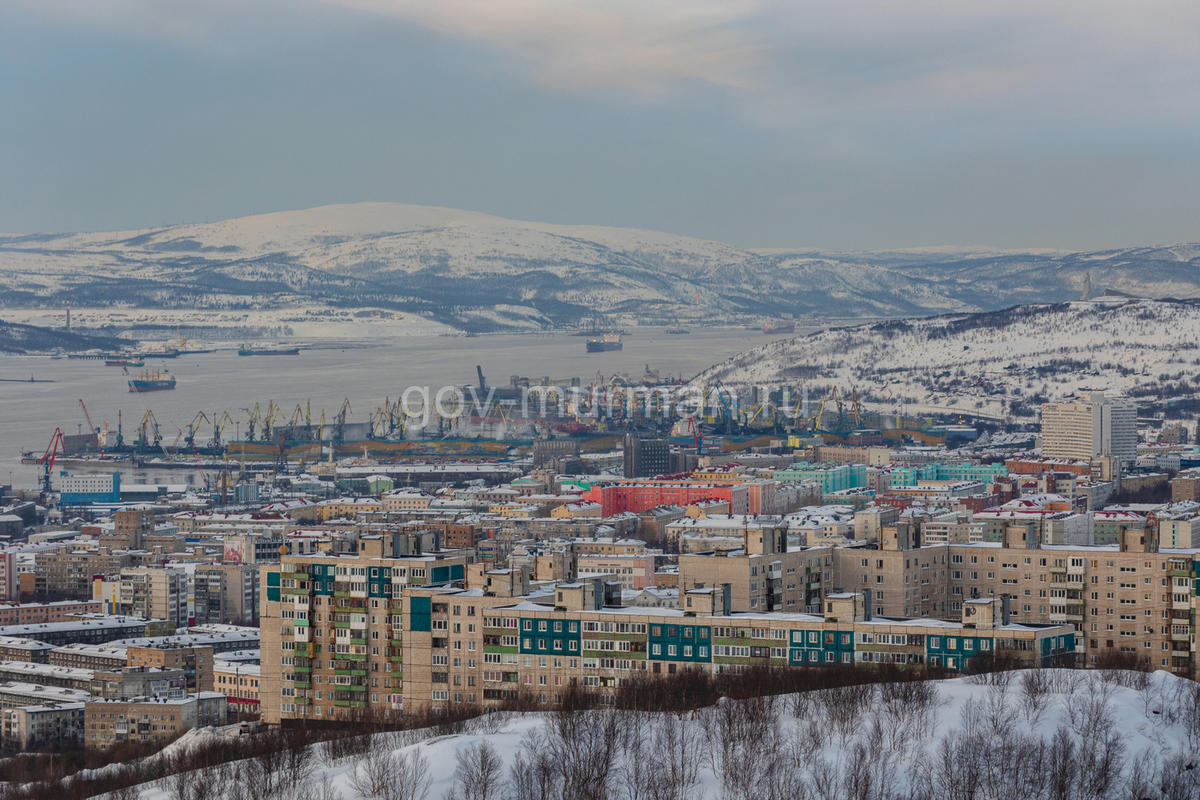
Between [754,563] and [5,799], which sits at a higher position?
[754,563]

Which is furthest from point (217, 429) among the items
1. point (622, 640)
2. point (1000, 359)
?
point (622, 640)

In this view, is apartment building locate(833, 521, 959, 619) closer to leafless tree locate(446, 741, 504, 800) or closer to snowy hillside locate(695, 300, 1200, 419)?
leafless tree locate(446, 741, 504, 800)

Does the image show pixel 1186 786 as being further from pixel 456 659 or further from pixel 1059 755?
pixel 456 659

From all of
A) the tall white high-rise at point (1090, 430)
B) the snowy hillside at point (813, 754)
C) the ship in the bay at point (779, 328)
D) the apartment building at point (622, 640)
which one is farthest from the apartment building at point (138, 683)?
the ship in the bay at point (779, 328)

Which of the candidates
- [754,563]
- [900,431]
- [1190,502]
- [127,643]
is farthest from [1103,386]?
[754,563]

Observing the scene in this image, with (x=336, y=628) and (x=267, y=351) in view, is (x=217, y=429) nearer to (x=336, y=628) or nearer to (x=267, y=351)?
(x=336, y=628)

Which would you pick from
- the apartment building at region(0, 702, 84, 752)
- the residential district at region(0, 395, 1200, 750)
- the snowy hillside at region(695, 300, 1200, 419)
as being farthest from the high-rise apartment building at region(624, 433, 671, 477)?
the apartment building at region(0, 702, 84, 752)
